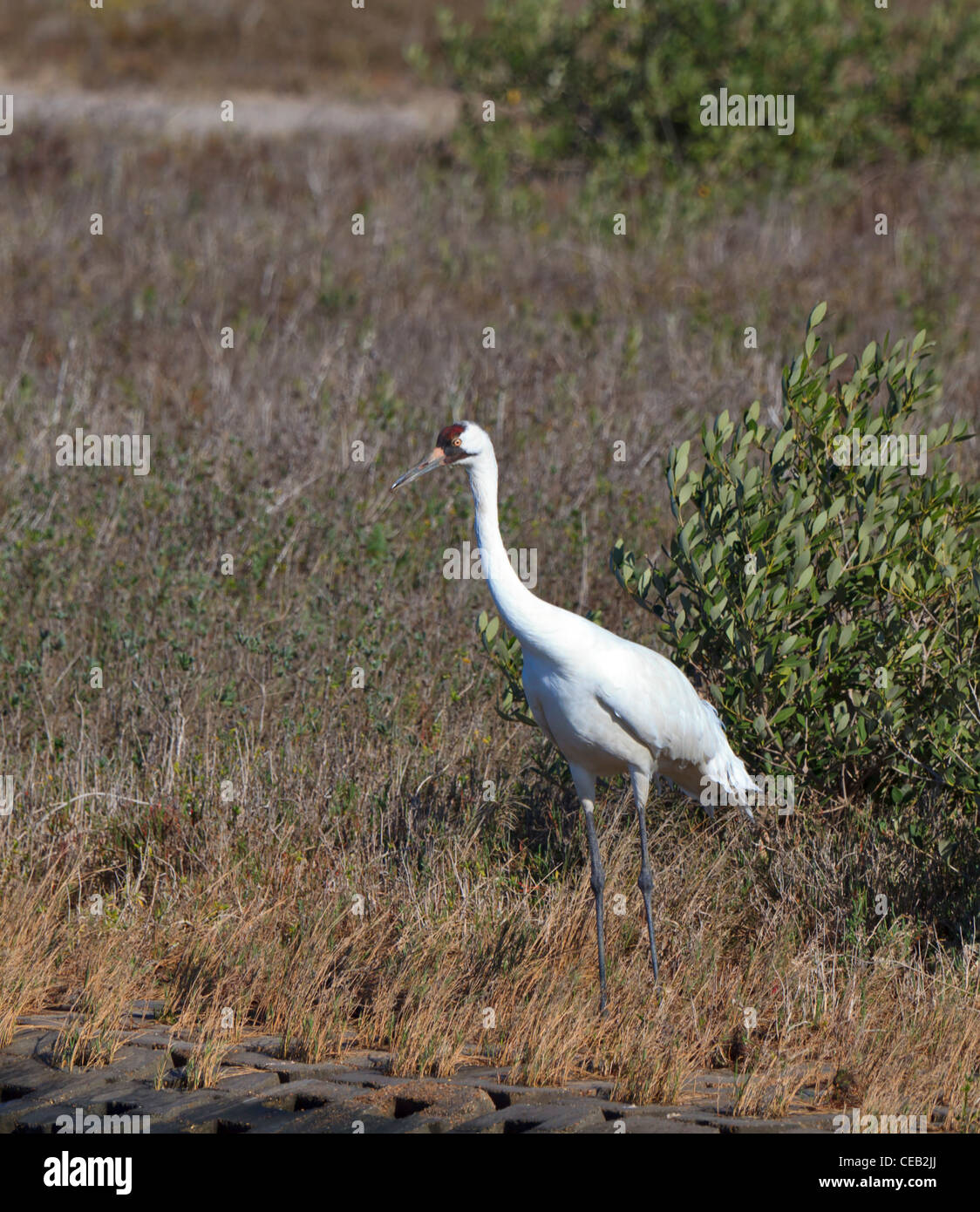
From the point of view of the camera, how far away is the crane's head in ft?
14.6

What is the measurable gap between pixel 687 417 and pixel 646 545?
179 cm

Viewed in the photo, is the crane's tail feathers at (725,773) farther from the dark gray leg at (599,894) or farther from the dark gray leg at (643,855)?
the dark gray leg at (599,894)

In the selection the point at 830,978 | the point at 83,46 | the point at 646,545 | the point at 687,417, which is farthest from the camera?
the point at 83,46

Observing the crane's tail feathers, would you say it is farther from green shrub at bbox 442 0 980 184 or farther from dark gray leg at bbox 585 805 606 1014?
green shrub at bbox 442 0 980 184

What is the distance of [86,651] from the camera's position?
6.92 m

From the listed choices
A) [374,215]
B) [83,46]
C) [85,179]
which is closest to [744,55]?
[374,215]

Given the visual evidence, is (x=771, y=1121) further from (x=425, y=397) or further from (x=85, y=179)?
(x=85, y=179)

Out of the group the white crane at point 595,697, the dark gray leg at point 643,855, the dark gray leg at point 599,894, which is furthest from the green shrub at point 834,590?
the dark gray leg at point 599,894

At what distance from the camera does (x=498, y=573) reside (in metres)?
4.42

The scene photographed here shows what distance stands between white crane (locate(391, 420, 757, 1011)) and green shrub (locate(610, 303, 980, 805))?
400 millimetres

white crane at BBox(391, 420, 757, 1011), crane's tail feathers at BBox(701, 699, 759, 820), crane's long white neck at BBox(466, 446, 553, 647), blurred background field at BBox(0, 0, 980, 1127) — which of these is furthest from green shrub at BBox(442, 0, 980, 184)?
crane's long white neck at BBox(466, 446, 553, 647)

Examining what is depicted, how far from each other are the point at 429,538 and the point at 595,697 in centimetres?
364

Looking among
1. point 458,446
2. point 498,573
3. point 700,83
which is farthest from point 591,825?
point 700,83

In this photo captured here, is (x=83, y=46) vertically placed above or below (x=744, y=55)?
above
